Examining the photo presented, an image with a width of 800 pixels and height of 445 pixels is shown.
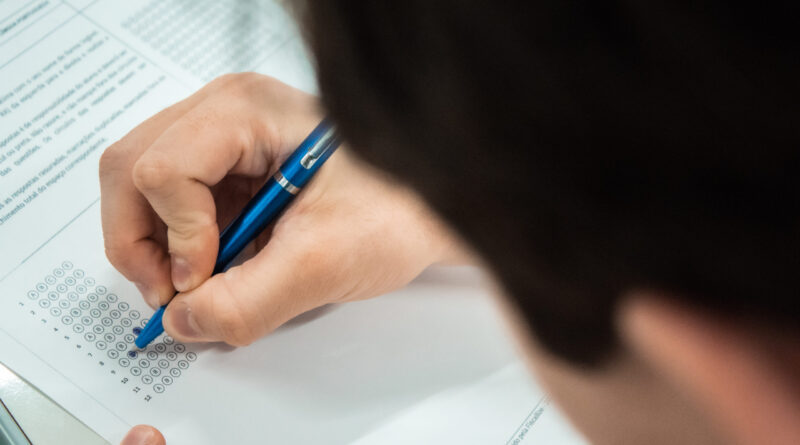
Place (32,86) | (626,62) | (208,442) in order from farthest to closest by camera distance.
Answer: (32,86)
(208,442)
(626,62)

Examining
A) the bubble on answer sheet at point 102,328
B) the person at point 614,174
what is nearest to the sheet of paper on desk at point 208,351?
the bubble on answer sheet at point 102,328

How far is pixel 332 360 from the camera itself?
47 cm

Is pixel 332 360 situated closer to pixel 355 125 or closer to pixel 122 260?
pixel 122 260

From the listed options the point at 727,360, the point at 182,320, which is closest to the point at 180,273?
the point at 182,320

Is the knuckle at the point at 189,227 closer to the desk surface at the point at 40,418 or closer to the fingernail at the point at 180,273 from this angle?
the fingernail at the point at 180,273

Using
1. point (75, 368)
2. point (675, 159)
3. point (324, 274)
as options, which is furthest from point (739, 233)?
point (75, 368)

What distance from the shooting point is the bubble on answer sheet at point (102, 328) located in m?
0.46

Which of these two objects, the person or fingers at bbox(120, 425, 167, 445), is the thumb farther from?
the person

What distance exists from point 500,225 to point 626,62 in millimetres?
76

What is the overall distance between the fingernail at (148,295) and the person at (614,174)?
274 millimetres

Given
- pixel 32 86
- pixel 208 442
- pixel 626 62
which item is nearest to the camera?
pixel 626 62

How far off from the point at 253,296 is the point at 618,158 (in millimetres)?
307

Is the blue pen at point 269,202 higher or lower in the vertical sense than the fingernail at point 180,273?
higher

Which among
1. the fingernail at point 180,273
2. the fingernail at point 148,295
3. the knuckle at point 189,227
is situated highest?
the knuckle at point 189,227
